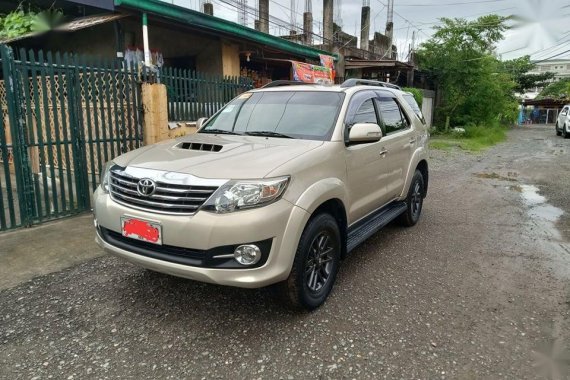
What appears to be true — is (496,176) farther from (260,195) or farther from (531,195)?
(260,195)

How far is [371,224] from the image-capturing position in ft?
13.8

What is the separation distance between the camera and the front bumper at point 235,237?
2637 millimetres

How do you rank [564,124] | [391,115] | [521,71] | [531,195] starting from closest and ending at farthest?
[391,115]
[531,195]
[564,124]
[521,71]

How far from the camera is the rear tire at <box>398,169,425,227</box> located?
17.5ft

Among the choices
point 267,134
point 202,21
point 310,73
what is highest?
point 202,21

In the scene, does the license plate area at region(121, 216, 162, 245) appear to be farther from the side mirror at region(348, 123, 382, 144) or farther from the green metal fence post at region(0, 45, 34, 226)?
the green metal fence post at region(0, 45, 34, 226)

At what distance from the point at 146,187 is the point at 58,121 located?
3311 mm

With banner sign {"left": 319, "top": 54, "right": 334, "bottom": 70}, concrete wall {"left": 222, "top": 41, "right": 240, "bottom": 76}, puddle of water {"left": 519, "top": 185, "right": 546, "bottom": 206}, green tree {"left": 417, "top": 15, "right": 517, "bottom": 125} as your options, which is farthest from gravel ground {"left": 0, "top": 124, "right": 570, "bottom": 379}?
green tree {"left": 417, "top": 15, "right": 517, "bottom": 125}

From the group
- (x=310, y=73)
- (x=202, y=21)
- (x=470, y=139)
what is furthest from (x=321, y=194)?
(x=470, y=139)

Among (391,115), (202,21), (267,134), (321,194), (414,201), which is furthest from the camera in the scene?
(202,21)

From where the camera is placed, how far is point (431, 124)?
2341 centimetres

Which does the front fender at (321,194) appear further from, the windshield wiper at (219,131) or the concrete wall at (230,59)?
the concrete wall at (230,59)

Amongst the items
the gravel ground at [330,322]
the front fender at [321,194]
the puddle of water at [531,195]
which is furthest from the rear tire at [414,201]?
the puddle of water at [531,195]

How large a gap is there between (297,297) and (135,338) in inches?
45.9
